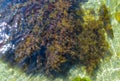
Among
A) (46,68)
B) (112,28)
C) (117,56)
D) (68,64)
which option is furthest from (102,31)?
(46,68)

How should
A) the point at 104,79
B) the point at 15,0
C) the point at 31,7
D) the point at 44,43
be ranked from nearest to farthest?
the point at 104,79 < the point at 44,43 < the point at 31,7 < the point at 15,0

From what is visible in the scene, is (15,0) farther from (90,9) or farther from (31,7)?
(90,9)

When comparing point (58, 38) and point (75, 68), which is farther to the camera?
point (58, 38)

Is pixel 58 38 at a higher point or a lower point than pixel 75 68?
higher

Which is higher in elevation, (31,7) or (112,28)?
(31,7)

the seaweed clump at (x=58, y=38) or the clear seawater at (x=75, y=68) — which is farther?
the seaweed clump at (x=58, y=38)
